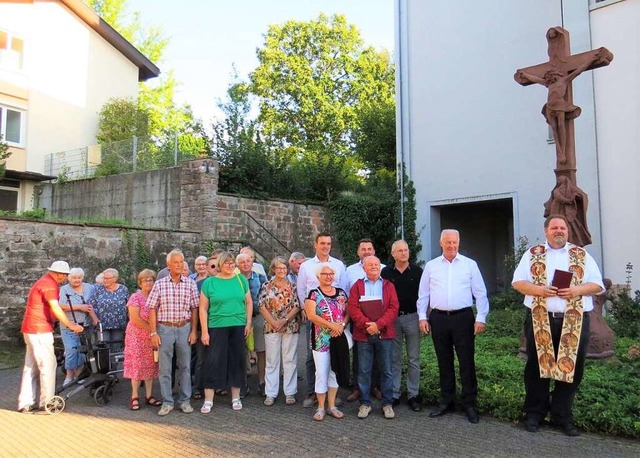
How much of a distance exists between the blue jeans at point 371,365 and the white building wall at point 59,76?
18.9 meters

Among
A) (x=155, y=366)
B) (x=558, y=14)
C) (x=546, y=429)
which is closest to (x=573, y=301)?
(x=546, y=429)

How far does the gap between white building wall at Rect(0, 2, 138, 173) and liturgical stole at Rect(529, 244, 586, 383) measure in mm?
20173

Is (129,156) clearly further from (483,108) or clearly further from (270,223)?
(483,108)

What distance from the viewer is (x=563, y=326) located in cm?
487

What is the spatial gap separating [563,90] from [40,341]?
6.98 meters

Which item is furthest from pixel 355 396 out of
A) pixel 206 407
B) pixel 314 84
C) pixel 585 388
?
pixel 314 84

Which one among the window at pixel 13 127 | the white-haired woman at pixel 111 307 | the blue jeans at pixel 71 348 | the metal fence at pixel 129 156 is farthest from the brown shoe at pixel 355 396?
the window at pixel 13 127

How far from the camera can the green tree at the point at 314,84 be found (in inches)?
1314

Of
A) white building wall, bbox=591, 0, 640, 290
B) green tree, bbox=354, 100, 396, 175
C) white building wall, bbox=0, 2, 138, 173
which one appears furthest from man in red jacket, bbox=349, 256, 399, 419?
white building wall, bbox=0, 2, 138, 173

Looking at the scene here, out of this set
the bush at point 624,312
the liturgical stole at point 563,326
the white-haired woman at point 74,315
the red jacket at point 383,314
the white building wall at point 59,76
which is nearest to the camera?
the liturgical stole at point 563,326

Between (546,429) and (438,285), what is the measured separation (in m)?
1.58

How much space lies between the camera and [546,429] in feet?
16.5

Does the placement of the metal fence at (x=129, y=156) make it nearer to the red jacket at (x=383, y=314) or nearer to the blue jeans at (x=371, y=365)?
the red jacket at (x=383, y=314)

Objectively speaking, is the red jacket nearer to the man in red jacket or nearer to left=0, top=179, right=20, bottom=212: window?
the man in red jacket
